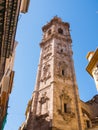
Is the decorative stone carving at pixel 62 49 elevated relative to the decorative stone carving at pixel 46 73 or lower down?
elevated

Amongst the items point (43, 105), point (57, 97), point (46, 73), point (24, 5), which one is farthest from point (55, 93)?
point (24, 5)

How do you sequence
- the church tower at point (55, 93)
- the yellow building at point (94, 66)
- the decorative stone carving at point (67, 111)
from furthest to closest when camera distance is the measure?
the decorative stone carving at point (67, 111) → the church tower at point (55, 93) → the yellow building at point (94, 66)

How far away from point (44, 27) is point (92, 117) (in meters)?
17.5

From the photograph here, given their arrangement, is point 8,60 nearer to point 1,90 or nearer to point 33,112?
point 1,90

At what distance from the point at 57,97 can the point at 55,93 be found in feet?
1.42

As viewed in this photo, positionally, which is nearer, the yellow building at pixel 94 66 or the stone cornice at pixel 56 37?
the yellow building at pixel 94 66

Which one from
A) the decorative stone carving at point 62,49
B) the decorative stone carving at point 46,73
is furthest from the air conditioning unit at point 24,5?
the decorative stone carving at point 62,49

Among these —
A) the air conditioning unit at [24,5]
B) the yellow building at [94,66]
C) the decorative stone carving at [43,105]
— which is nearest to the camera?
the yellow building at [94,66]

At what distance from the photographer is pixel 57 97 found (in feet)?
59.4

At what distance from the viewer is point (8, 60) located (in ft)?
48.2

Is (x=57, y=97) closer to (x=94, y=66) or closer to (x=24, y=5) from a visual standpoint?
(x=24, y=5)

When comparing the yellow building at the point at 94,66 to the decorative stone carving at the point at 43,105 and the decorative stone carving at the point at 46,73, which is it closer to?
the decorative stone carving at the point at 43,105

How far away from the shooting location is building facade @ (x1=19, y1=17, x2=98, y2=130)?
643 inches

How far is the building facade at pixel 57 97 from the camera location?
1633 cm
